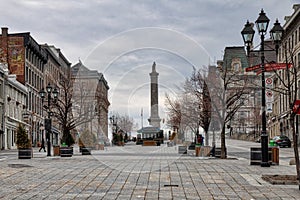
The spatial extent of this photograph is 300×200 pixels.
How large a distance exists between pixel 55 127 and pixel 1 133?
2785 cm

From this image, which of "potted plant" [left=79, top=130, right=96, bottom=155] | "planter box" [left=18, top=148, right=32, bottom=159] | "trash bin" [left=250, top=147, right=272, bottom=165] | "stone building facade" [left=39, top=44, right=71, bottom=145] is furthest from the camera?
"stone building facade" [left=39, top=44, right=71, bottom=145]

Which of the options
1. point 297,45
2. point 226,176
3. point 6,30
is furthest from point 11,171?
point 6,30

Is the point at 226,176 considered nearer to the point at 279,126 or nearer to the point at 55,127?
the point at 279,126

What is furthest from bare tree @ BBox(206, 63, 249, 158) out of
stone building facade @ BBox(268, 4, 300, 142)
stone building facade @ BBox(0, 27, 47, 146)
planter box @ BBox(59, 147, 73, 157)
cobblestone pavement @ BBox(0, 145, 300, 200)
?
stone building facade @ BBox(0, 27, 47, 146)

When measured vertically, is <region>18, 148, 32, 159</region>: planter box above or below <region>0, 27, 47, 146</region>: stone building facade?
below

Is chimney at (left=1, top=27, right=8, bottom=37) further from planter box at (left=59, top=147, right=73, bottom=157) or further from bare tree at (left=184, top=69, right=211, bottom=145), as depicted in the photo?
planter box at (left=59, top=147, right=73, bottom=157)

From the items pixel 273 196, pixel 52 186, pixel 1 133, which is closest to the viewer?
pixel 273 196

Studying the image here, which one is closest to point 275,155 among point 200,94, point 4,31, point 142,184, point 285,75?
point 142,184

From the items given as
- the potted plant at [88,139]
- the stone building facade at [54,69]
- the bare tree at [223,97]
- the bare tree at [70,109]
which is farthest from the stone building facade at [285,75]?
the stone building facade at [54,69]

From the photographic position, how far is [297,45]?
6362cm

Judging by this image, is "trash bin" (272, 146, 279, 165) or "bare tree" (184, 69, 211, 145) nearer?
"trash bin" (272, 146, 279, 165)

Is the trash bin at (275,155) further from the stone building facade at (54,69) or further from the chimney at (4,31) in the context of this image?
the stone building facade at (54,69)

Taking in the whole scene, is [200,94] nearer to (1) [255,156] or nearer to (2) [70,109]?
(2) [70,109]

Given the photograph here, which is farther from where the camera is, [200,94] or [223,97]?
[200,94]
